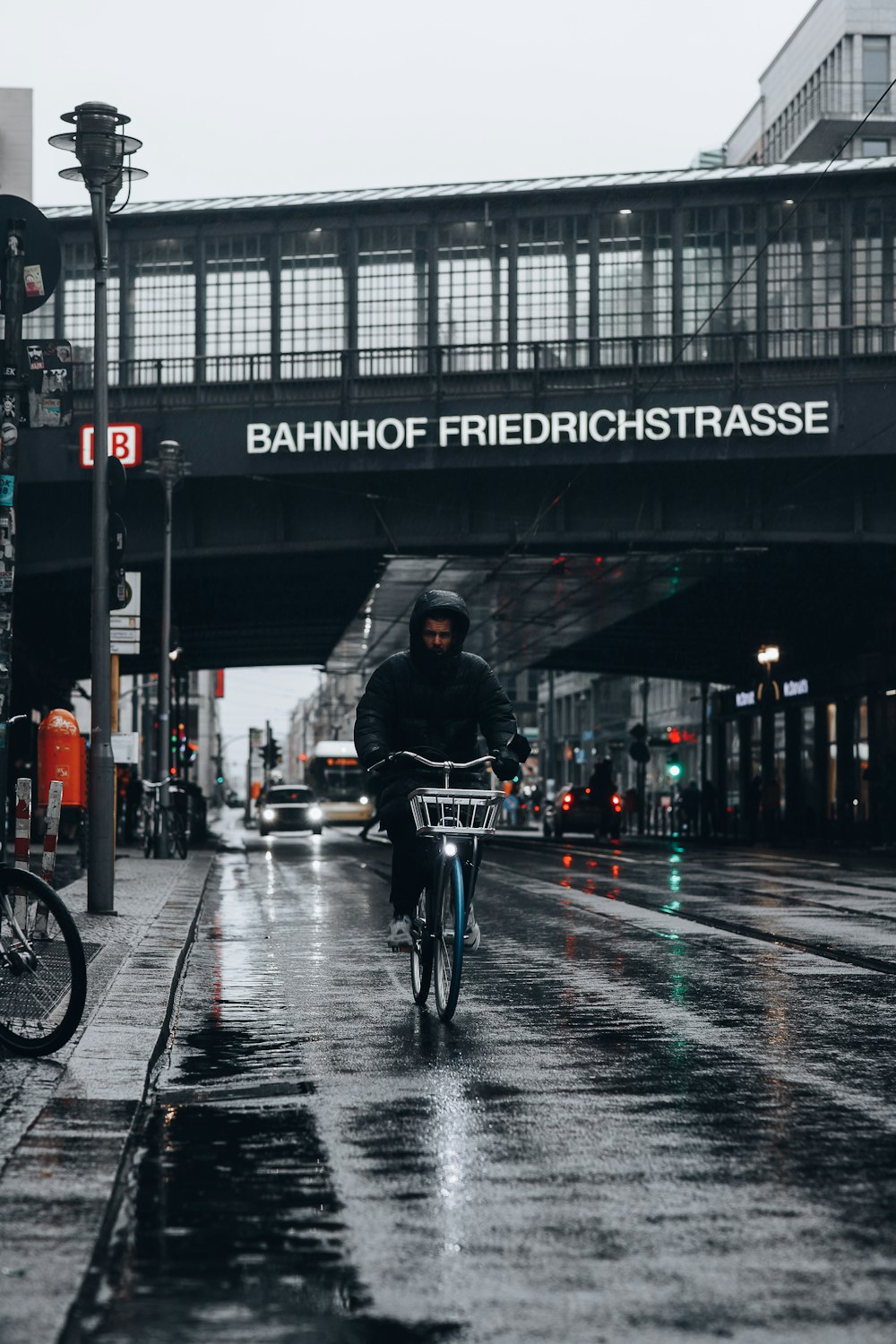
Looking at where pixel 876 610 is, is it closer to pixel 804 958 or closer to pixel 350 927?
pixel 350 927

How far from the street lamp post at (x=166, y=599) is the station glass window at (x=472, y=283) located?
536 cm

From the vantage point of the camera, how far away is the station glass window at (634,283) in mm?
33312

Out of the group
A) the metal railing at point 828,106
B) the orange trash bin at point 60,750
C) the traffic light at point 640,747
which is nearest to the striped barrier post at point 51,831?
the orange trash bin at point 60,750

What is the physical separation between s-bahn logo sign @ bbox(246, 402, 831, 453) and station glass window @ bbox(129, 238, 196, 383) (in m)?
3.48

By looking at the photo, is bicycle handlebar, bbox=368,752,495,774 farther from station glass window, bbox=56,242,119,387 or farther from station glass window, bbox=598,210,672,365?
station glass window, bbox=56,242,119,387

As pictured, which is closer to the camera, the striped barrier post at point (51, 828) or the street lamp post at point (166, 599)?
the striped barrier post at point (51, 828)

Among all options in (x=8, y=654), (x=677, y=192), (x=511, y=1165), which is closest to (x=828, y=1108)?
(x=511, y=1165)

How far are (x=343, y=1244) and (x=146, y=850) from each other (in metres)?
27.6

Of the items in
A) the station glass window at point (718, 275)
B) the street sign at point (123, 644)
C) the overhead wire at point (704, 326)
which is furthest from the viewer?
the station glass window at point (718, 275)

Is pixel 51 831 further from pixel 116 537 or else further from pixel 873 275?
pixel 873 275

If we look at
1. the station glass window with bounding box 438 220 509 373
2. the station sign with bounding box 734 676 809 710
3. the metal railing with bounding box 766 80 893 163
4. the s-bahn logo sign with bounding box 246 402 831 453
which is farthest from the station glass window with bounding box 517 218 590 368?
the metal railing with bounding box 766 80 893 163

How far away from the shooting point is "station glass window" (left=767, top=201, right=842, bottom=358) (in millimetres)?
32625

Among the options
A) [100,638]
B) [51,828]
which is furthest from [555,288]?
[51,828]

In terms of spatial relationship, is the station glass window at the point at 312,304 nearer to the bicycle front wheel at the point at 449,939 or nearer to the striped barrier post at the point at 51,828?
the striped barrier post at the point at 51,828
